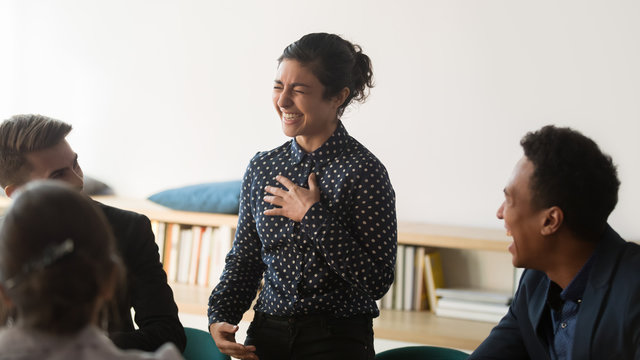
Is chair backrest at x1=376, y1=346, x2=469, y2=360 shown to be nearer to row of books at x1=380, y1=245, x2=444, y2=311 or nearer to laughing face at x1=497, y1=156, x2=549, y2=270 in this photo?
laughing face at x1=497, y1=156, x2=549, y2=270

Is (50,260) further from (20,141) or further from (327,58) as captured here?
(327,58)

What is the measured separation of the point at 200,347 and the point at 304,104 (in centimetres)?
73

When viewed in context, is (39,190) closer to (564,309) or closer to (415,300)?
(564,309)

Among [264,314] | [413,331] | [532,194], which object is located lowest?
[413,331]

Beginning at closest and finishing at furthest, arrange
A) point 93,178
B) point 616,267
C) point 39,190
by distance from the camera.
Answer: point 39,190, point 616,267, point 93,178

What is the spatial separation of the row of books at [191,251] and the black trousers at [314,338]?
1.40m

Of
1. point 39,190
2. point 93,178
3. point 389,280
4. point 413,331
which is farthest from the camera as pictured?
point 93,178

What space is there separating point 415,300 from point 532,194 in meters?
1.58

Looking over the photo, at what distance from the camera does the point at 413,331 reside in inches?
109

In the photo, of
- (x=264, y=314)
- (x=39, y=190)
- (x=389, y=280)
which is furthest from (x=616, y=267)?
(x=39, y=190)

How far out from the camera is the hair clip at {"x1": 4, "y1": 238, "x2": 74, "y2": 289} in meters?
0.95

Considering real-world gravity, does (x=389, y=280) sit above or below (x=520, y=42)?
below

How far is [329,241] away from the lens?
71.0 inches

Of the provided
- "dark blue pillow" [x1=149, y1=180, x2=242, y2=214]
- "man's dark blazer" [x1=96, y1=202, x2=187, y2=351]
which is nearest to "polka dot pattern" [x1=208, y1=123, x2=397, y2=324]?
"man's dark blazer" [x1=96, y1=202, x2=187, y2=351]
